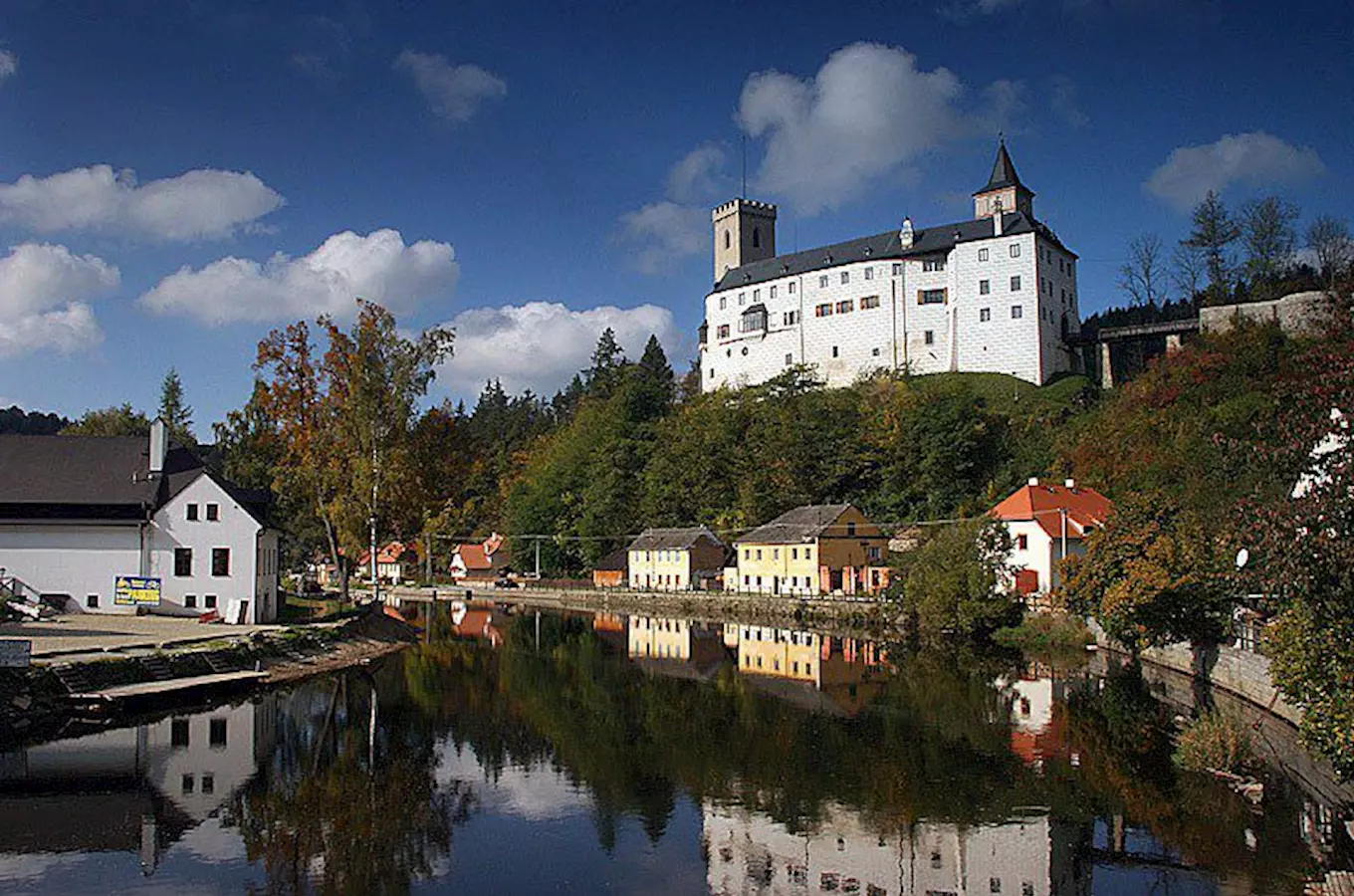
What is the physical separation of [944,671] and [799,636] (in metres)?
13.3

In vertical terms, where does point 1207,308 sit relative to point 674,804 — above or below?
above

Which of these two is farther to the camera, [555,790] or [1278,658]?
[555,790]

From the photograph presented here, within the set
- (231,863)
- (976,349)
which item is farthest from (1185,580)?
(976,349)

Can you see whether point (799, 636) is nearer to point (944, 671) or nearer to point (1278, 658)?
point (944, 671)

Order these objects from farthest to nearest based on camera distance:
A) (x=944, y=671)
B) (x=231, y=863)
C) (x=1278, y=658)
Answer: (x=944, y=671) < (x=1278, y=658) < (x=231, y=863)

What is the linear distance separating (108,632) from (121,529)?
6.42m

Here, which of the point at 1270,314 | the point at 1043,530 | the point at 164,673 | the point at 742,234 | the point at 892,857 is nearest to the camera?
the point at 892,857

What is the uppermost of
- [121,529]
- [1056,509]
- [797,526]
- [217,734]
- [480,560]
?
[1056,509]

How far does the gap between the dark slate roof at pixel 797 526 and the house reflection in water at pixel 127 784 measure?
39.4 metres

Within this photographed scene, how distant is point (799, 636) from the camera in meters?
45.9

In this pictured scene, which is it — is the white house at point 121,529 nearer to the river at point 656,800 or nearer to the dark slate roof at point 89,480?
the dark slate roof at point 89,480

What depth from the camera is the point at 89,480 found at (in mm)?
35750

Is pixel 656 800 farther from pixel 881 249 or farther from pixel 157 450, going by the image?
pixel 881 249

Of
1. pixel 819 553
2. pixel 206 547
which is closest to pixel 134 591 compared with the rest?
pixel 206 547
